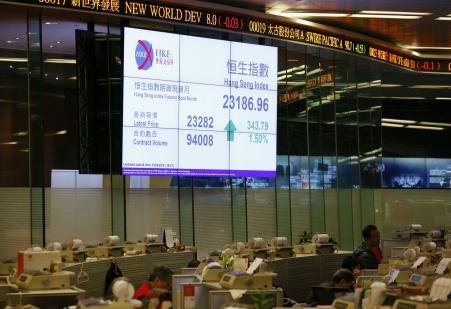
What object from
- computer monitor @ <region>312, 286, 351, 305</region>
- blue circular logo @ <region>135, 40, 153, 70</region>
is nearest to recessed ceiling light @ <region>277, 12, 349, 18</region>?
blue circular logo @ <region>135, 40, 153, 70</region>

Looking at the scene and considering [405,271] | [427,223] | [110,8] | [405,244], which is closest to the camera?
[405,271]

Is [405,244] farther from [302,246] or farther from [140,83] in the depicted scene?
[140,83]

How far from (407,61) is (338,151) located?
8.82 ft

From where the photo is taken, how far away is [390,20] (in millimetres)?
14711

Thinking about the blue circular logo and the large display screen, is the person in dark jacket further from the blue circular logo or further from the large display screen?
the blue circular logo

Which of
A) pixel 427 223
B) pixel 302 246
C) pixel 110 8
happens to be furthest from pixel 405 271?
pixel 427 223

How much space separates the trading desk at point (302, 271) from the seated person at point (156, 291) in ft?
11.9

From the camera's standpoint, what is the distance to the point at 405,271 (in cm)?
793

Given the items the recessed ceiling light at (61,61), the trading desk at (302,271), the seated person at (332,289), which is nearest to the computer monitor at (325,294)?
the seated person at (332,289)

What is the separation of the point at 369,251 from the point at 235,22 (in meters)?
4.55

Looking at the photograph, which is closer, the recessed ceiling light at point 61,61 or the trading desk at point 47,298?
the trading desk at point 47,298

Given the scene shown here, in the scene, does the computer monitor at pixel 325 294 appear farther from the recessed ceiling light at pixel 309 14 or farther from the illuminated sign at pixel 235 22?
the recessed ceiling light at pixel 309 14

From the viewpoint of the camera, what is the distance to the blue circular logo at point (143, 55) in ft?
40.1

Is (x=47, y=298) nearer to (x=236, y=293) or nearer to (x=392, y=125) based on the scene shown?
(x=236, y=293)
